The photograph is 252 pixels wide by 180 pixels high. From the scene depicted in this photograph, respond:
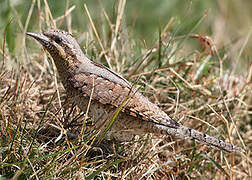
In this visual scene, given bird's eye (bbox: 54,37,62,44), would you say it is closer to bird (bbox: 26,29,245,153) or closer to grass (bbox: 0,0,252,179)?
bird (bbox: 26,29,245,153)

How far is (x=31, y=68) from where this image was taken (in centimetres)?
422

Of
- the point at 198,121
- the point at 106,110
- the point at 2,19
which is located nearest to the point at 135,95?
the point at 106,110

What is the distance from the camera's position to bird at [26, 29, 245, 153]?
3158mm

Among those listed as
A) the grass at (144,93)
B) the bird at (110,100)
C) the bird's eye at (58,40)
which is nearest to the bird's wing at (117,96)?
the bird at (110,100)

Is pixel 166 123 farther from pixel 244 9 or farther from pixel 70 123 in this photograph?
pixel 244 9

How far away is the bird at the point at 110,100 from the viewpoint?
316cm

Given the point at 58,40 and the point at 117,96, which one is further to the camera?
the point at 58,40

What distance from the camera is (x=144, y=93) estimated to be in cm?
385

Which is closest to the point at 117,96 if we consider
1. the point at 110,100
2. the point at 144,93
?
the point at 110,100

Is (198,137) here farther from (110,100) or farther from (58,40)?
(58,40)

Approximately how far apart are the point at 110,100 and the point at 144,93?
0.72 metres

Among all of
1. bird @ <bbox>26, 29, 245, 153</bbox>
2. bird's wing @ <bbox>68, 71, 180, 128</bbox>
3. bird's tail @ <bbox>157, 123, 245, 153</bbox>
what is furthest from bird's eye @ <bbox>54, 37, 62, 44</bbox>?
bird's tail @ <bbox>157, 123, 245, 153</bbox>

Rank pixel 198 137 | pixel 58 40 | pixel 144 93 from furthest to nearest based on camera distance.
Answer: pixel 144 93
pixel 58 40
pixel 198 137

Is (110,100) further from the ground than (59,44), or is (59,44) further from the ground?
(59,44)
